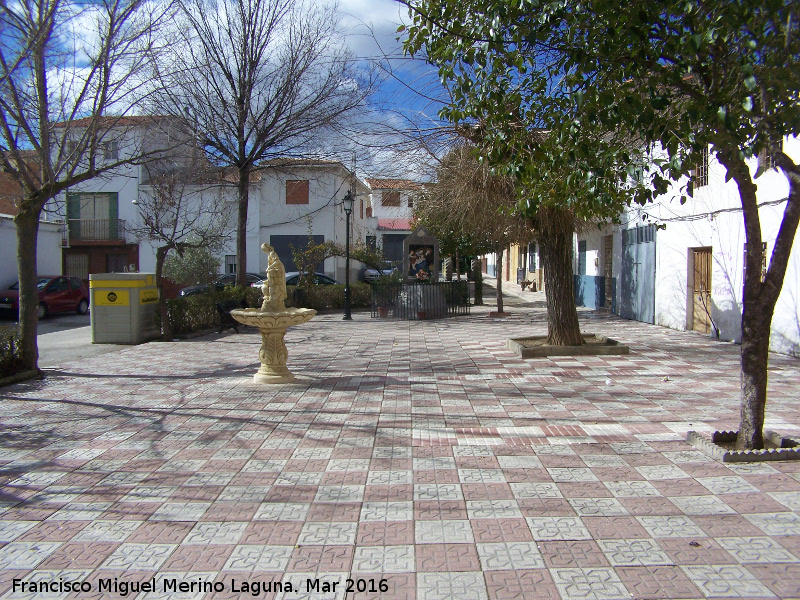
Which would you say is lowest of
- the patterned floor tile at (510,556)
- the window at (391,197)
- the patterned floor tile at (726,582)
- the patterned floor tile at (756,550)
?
the patterned floor tile at (510,556)

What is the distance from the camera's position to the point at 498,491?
4.43 metres

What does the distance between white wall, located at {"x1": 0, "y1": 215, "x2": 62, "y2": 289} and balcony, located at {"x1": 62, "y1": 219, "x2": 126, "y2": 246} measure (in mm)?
4530

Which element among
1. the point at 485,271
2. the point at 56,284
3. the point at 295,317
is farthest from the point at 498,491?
the point at 485,271

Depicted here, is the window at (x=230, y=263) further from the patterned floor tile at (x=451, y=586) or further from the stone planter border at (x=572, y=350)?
the patterned floor tile at (x=451, y=586)

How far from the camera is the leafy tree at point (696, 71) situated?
4.46m

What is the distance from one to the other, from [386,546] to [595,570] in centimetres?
117

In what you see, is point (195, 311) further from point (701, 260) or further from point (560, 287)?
point (701, 260)

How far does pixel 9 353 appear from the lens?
9016 millimetres

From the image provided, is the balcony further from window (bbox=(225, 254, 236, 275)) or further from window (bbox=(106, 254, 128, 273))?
window (bbox=(225, 254, 236, 275))

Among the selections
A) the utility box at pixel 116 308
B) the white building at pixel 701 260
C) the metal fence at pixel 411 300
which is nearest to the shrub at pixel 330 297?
the metal fence at pixel 411 300

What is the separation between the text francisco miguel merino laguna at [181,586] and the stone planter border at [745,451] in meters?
3.24

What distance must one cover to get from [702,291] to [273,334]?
9.80 metres

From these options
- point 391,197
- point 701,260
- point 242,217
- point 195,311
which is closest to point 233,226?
point 242,217

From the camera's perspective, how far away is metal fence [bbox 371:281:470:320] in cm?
1864
